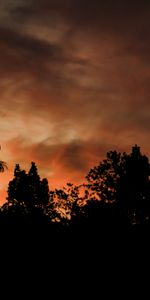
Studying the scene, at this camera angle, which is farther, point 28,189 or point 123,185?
point 28,189

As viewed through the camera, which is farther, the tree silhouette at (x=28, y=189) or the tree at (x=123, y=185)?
the tree silhouette at (x=28, y=189)

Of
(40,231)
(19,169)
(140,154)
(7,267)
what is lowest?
(7,267)

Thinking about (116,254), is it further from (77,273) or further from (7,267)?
(7,267)

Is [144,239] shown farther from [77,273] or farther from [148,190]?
[148,190]

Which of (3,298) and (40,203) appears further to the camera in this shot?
(40,203)

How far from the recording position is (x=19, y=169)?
3312 inches

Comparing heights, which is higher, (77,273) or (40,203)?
(40,203)

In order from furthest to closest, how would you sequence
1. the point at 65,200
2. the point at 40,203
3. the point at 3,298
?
1. the point at 40,203
2. the point at 65,200
3. the point at 3,298

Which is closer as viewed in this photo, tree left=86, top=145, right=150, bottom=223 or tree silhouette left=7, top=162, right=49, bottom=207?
tree left=86, top=145, right=150, bottom=223

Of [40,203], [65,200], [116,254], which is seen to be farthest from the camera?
[40,203]

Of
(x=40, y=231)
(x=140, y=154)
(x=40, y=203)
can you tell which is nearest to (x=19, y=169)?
(x=40, y=203)

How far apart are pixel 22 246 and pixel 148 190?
28.3m

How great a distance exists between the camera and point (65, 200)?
54719 mm

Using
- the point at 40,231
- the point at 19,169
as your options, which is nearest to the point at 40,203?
the point at 19,169
